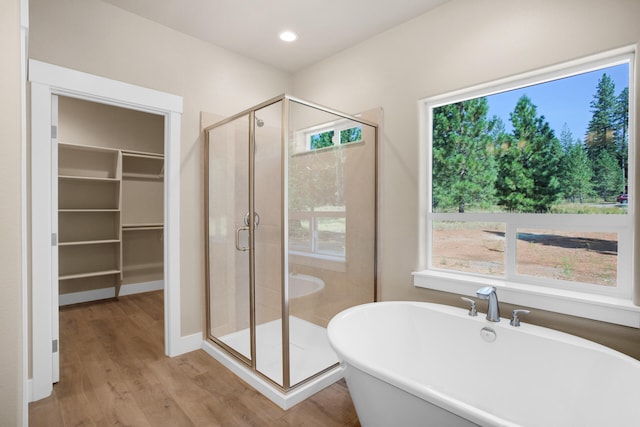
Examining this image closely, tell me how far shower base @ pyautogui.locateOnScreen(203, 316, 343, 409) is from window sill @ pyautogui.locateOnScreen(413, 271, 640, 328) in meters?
0.92

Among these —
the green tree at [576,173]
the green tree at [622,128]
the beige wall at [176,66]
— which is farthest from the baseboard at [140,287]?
the green tree at [622,128]

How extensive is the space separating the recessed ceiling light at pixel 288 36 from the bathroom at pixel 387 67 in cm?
47

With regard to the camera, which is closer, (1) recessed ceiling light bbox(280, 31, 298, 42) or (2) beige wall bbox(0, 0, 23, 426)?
(2) beige wall bbox(0, 0, 23, 426)

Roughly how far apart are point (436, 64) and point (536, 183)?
1.08 metres

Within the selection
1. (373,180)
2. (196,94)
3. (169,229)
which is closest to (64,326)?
(169,229)

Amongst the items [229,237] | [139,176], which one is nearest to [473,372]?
[229,237]

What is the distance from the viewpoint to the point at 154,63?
2523mm

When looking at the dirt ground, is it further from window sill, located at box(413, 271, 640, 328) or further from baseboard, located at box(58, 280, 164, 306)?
baseboard, located at box(58, 280, 164, 306)

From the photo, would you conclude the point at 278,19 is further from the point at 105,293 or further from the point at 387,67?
the point at 105,293

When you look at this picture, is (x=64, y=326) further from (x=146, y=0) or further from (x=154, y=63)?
(x=146, y=0)

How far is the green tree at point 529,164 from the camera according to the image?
196 cm

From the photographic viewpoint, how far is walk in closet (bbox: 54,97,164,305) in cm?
400

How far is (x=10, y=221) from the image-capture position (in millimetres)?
1016

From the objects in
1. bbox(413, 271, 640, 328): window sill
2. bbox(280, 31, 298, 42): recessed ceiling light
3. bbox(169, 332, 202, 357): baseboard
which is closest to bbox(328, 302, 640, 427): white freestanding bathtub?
bbox(413, 271, 640, 328): window sill
